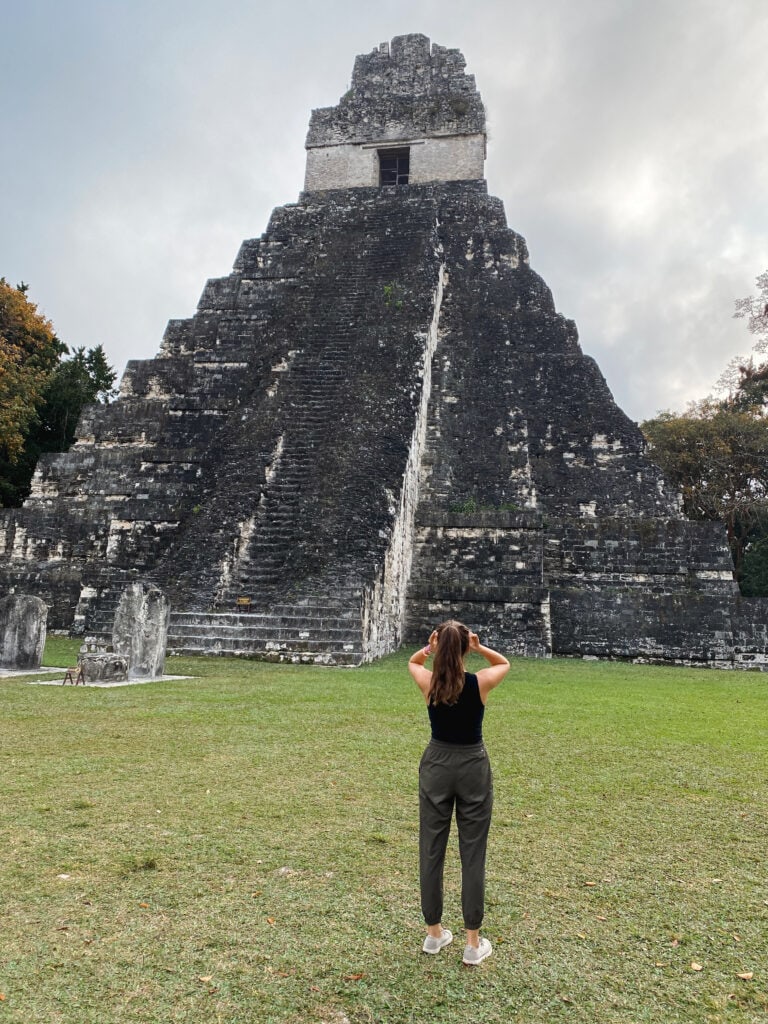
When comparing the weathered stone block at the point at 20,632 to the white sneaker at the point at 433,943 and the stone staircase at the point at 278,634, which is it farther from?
the white sneaker at the point at 433,943

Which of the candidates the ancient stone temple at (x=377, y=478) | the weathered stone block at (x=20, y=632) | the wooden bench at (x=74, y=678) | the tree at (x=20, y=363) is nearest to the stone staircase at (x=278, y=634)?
the ancient stone temple at (x=377, y=478)

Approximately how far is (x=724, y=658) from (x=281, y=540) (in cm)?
765

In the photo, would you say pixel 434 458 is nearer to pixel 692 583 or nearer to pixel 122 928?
pixel 692 583

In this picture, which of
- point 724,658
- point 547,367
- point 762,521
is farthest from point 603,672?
point 762,521

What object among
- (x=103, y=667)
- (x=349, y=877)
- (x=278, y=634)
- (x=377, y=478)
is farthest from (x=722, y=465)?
(x=349, y=877)

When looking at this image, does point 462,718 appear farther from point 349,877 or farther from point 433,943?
point 349,877

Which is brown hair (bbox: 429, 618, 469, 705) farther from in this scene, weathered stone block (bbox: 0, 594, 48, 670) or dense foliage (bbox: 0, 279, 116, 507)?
dense foliage (bbox: 0, 279, 116, 507)

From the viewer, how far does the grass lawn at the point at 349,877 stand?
7.41ft

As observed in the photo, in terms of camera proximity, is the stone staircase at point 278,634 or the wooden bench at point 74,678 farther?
the stone staircase at point 278,634

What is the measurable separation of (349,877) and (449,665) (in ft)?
3.65

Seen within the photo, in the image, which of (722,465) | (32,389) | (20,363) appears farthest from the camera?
(722,465)

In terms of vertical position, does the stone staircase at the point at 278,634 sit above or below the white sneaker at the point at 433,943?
above

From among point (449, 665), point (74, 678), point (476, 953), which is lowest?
point (476, 953)

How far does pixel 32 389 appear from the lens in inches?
774
